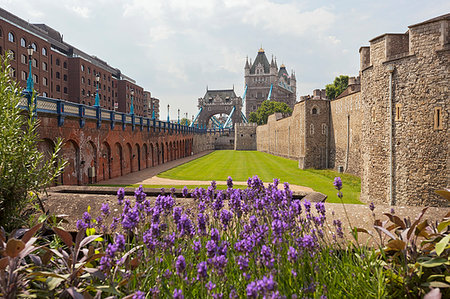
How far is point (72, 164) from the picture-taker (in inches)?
730

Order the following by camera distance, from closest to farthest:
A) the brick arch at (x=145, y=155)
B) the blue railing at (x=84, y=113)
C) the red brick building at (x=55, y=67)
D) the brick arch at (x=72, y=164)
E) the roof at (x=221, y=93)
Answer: the blue railing at (x=84, y=113)
the brick arch at (x=72, y=164)
the brick arch at (x=145, y=155)
the red brick building at (x=55, y=67)
the roof at (x=221, y=93)

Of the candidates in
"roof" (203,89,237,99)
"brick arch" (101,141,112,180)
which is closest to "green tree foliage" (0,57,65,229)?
"brick arch" (101,141,112,180)

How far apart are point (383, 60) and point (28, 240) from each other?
575 inches

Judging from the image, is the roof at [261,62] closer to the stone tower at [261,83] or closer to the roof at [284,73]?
the stone tower at [261,83]

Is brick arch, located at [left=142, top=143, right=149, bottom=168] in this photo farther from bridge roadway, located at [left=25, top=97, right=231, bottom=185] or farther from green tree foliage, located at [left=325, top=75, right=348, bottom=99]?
green tree foliage, located at [left=325, top=75, right=348, bottom=99]

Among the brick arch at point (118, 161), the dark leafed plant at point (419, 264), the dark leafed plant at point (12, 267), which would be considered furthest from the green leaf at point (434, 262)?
the brick arch at point (118, 161)

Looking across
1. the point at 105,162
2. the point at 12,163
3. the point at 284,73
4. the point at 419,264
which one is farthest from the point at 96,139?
the point at 284,73

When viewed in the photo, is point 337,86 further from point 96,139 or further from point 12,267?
point 12,267

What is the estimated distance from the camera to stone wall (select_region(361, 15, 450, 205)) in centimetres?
1166

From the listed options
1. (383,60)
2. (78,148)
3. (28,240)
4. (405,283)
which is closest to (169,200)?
(28,240)

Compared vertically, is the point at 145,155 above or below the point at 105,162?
above

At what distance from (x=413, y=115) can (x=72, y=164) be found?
689 inches

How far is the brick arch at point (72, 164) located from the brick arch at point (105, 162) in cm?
249

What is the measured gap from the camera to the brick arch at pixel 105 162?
2205cm
